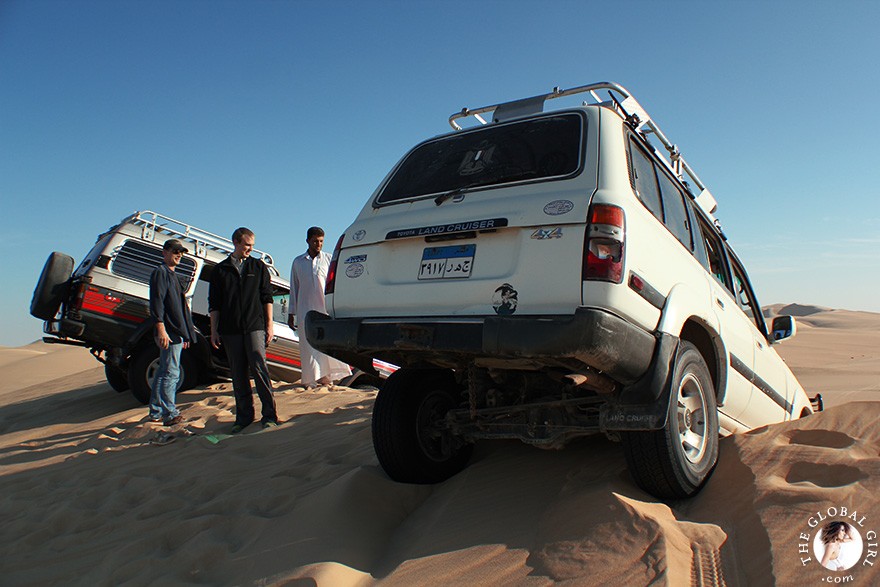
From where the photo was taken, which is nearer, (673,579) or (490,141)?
(673,579)

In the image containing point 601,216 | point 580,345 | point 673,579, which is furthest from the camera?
point 601,216

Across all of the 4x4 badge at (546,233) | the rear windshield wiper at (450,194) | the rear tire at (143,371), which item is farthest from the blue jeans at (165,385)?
the 4x4 badge at (546,233)

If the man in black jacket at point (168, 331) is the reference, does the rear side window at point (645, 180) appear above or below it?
above

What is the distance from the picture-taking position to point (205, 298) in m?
8.82

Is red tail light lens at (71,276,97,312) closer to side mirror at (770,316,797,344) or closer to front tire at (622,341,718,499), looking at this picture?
front tire at (622,341,718,499)

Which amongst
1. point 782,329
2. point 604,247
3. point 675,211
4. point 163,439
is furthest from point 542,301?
point 163,439

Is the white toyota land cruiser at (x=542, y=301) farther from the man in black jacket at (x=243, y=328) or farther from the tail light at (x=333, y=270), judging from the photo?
the man in black jacket at (x=243, y=328)

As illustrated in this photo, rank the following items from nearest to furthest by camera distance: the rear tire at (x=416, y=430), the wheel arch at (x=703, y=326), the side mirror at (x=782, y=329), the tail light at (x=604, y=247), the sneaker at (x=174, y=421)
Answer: the tail light at (x=604, y=247) → the wheel arch at (x=703, y=326) → the rear tire at (x=416, y=430) → the side mirror at (x=782, y=329) → the sneaker at (x=174, y=421)

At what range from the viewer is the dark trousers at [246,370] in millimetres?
5961

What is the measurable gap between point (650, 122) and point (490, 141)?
1.03m

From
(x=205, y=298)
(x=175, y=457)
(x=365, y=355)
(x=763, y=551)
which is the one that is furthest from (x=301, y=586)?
(x=205, y=298)

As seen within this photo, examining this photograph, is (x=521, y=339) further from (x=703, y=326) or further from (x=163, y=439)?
(x=163, y=439)

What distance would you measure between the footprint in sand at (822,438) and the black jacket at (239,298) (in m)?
4.43

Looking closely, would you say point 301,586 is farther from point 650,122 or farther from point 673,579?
point 650,122
